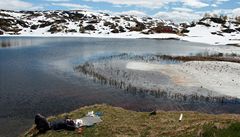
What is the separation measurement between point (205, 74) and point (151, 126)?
3224 centimetres

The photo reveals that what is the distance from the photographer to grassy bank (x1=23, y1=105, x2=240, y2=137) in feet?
69.4

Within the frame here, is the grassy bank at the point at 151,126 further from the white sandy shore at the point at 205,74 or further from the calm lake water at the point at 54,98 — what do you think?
the white sandy shore at the point at 205,74

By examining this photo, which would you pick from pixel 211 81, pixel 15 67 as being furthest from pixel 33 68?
pixel 211 81

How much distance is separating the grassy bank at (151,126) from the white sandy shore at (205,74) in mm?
18403

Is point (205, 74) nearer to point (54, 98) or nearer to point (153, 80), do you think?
point (153, 80)

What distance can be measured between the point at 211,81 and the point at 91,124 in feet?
94.7

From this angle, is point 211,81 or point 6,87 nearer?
point 6,87

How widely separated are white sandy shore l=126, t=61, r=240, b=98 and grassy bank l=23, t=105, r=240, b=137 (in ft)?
60.4

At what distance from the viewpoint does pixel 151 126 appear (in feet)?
82.6

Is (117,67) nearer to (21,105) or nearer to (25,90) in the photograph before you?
(25,90)

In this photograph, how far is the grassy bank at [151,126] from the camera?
21156mm

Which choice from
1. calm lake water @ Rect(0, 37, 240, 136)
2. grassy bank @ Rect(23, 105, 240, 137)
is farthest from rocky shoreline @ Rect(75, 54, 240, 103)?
grassy bank @ Rect(23, 105, 240, 137)

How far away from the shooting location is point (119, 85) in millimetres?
47312

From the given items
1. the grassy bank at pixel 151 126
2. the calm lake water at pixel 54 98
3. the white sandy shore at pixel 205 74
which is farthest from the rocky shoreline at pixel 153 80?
the grassy bank at pixel 151 126
